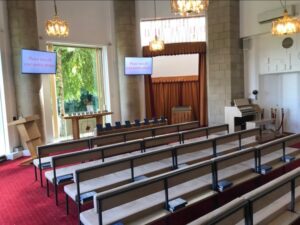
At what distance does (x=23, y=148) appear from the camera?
6180mm

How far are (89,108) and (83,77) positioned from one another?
0.95m

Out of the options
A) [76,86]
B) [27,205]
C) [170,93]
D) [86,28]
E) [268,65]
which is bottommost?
[27,205]

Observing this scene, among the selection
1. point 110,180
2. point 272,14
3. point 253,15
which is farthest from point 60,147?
point 253,15

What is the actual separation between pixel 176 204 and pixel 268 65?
5967mm

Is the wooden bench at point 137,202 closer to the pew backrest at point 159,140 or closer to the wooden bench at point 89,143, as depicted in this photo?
the pew backrest at point 159,140

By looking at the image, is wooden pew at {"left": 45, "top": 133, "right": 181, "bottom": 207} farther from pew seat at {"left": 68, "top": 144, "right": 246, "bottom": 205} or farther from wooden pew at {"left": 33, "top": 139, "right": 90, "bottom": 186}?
pew seat at {"left": 68, "top": 144, "right": 246, "bottom": 205}

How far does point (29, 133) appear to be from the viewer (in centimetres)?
543

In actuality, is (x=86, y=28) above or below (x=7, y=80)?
above

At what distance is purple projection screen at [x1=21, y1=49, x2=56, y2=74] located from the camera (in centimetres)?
583

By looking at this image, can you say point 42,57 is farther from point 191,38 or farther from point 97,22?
point 191,38

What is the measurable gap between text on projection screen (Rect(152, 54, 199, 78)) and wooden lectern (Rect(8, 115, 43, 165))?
5.07 m

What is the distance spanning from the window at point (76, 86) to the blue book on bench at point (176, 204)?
18.1 feet

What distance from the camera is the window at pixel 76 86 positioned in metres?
7.29

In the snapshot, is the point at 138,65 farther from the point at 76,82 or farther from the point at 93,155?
the point at 93,155
